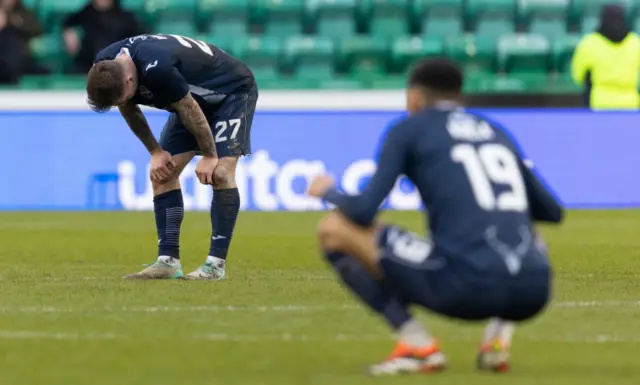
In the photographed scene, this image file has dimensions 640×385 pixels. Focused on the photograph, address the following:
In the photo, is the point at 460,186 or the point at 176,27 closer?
the point at 460,186

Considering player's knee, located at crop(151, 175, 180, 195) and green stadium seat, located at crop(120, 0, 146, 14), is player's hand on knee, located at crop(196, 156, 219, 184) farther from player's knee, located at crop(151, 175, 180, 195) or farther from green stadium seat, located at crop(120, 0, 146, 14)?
green stadium seat, located at crop(120, 0, 146, 14)

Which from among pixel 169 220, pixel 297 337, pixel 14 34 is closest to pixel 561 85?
pixel 14 34

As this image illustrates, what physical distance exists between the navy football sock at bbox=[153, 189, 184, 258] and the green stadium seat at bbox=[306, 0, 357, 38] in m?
11.1

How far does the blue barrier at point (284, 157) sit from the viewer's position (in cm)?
1720

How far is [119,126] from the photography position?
17406mm

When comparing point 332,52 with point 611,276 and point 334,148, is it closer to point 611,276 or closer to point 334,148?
point 334,148

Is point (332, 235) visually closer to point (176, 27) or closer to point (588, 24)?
point (176, 27)

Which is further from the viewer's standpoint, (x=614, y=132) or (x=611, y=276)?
(x=614, y=132)

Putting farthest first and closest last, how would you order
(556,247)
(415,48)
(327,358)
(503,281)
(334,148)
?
(415,48)
(334,148)
(556,247)
(327,358)
(503,281)

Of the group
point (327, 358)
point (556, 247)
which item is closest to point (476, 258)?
point (327, 358)

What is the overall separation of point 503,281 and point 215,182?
4.41 m

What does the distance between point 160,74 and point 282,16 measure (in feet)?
39.3

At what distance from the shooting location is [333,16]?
2084cm

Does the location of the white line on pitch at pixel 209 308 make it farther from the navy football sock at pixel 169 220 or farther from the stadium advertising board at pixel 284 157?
the stadium advertising board at pixel 284 157
